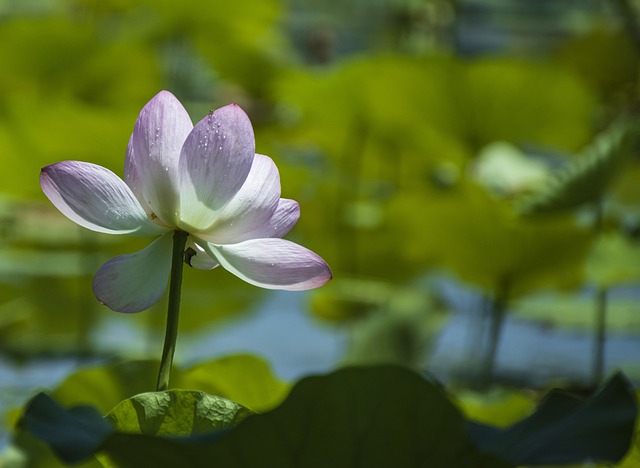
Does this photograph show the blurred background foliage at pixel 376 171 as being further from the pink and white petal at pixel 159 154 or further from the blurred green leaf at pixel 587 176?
the pink and white petal at pixel 159 154

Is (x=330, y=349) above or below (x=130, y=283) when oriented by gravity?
below

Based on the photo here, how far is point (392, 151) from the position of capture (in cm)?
158

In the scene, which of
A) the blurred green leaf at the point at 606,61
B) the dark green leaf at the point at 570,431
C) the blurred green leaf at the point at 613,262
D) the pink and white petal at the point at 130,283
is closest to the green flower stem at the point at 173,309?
the pink and white petal at the point at 130,283

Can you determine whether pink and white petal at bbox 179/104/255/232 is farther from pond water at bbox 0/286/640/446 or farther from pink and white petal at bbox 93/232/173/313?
pond water at bbox 0/286/640/446

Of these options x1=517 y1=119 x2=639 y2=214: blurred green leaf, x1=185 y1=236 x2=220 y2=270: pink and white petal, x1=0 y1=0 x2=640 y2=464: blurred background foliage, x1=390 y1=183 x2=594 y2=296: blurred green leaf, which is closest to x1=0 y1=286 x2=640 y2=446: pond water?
x1=0 y1=0 x2=640 y2=464: blurred background foliage

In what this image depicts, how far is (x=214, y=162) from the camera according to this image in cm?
38

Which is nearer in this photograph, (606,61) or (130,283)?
(130,283)

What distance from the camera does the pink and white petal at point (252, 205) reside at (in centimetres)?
38

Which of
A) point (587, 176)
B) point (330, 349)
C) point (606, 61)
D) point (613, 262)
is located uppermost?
point (606, 61)

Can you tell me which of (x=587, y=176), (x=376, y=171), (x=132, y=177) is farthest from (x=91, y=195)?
(x=376, y=171)

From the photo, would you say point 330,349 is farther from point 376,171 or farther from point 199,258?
point 199,258

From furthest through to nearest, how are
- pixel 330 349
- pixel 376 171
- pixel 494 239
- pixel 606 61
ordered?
pixel 606 61, pixel 376 171, pixel 330 349, pixel 494 239

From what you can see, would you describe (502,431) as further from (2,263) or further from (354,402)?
(2,263)

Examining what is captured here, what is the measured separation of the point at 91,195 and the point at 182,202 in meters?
0.03
